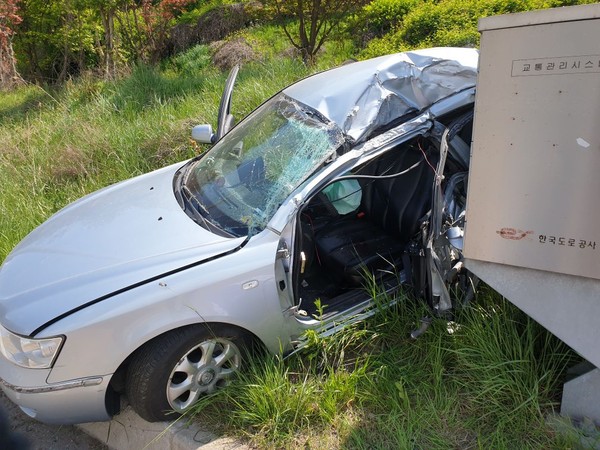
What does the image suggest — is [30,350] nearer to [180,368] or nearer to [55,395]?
[55,395]

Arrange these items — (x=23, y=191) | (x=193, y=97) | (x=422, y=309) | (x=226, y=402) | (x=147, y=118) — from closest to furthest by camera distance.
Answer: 1. (x=226, y=402)
2. (x=422, y=309)
3. (x=23, y=191)
4. (x=147, y=118)
5. (x=193, y=97)

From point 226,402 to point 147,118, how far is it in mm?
4483

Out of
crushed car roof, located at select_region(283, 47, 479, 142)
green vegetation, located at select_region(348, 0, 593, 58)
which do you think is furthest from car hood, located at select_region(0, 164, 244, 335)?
green vegetation, located at select_region(348, 0, 593, 58)

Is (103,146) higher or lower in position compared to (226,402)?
higher

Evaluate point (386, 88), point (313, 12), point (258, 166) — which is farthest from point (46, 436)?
point (313, 12)

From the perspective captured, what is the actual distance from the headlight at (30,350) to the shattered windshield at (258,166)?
960mm

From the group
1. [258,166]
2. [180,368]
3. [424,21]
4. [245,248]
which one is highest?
[424,21]

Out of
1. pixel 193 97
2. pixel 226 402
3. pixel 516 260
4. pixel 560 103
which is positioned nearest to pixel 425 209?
pixel 516 260

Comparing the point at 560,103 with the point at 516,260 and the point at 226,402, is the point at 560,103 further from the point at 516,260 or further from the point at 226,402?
the point at 226,402

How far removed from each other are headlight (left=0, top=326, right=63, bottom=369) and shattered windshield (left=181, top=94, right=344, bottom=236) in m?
0.96

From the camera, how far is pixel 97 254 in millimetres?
2846

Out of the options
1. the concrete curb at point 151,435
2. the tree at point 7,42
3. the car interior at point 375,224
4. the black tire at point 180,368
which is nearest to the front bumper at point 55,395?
the black tire at point 180,368

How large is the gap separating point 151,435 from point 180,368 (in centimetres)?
42

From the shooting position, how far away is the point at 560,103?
6.81ft
